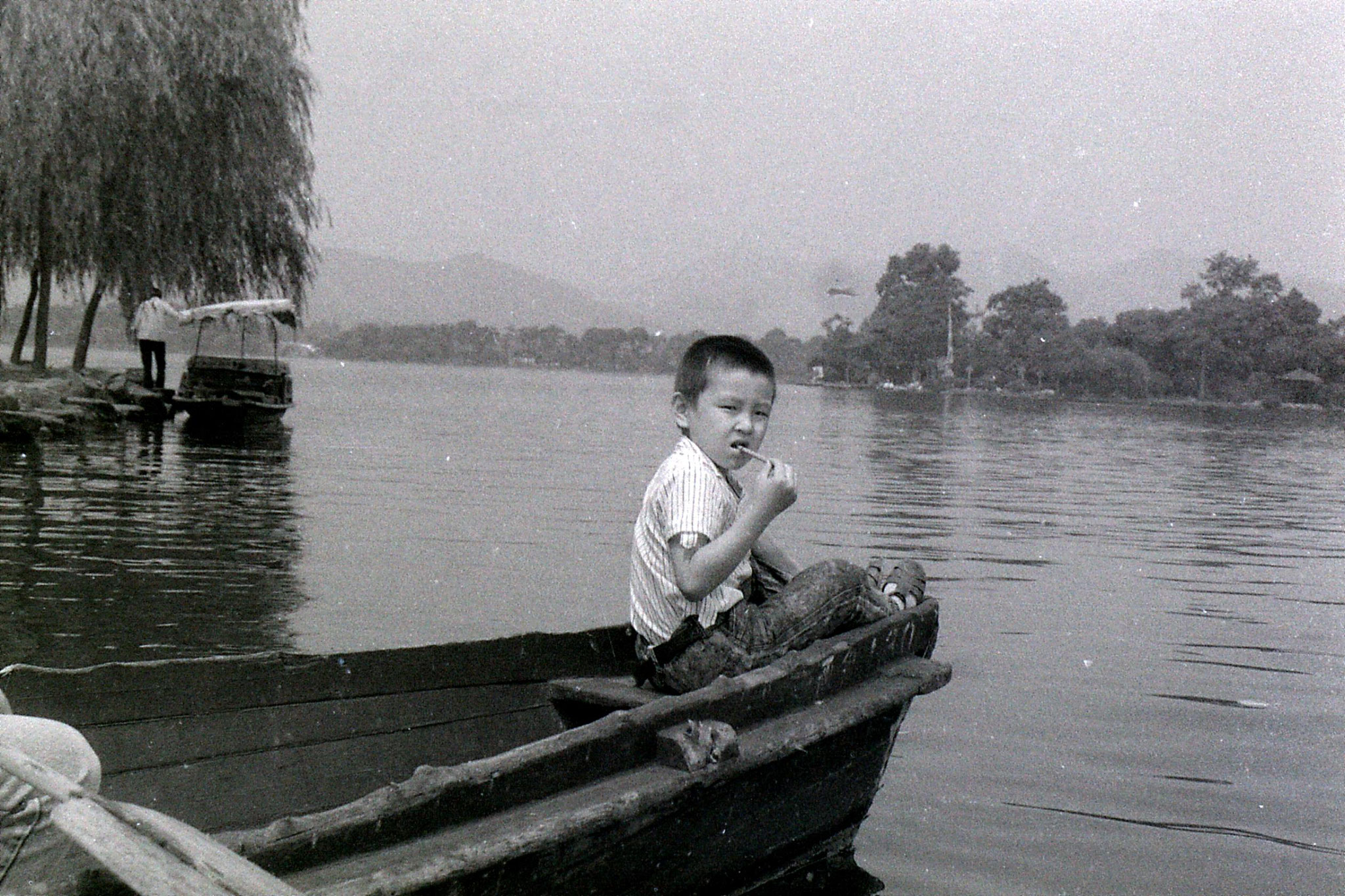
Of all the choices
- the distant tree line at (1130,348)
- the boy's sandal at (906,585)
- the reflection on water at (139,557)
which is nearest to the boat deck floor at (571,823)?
the boy's sandal at (906,585)

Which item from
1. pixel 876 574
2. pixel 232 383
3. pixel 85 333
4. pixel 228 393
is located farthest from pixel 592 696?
pixel 85 333

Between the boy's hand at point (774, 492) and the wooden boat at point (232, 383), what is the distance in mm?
17395

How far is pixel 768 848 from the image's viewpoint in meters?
3.49

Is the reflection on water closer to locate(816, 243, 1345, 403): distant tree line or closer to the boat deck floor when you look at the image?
the boat deck floor

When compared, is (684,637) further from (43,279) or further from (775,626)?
(43,279)

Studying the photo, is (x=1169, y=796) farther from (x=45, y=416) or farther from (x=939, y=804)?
(x=45, y=416)

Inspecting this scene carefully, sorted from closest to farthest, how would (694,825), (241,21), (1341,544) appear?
(694,825) → (1341,544) → (241,21)

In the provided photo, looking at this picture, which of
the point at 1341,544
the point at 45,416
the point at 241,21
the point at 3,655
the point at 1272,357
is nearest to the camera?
the point at 3,655

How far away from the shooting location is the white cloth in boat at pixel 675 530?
3.52 meters

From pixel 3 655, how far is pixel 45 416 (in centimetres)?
1165

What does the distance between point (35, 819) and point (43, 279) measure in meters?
20.9

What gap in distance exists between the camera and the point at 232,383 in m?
20.1

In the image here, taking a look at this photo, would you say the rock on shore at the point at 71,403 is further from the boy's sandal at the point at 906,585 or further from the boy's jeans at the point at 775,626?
the boy's jeans at the point at 775,626

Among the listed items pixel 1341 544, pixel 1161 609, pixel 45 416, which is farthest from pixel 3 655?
pixel 45 416
